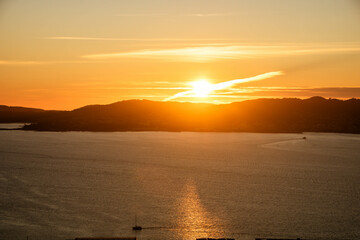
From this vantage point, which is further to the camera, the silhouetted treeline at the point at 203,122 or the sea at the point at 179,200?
the silhouetted treeline at the point at 203,122

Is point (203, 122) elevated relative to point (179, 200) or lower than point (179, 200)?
elevated

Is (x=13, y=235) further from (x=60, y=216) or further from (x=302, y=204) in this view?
(x=302, y=204)

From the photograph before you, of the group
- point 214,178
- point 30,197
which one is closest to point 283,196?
point 214,178

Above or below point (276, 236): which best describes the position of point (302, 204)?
above

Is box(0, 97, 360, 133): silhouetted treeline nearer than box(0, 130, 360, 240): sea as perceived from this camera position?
No

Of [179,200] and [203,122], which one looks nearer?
[179,200]

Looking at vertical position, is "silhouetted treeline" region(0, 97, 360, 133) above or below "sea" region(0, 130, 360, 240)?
above

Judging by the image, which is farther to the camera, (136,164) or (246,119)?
(246,119)

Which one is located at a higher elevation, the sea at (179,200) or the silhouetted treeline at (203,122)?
the silhouetted treeline at (203,122)
